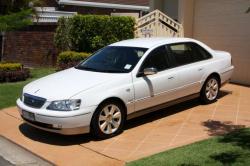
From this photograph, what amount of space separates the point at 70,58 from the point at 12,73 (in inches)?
80.6

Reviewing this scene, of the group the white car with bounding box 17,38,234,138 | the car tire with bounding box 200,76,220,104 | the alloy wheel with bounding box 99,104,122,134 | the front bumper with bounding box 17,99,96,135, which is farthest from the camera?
the car tire with bounding box 200,76,220,104

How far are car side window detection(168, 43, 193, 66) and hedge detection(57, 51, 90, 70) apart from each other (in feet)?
19.3

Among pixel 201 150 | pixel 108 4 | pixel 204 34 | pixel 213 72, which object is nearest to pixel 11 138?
pixel 201 150

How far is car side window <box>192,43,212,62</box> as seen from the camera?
10827mm

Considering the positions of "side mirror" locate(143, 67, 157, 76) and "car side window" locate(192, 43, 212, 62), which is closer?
"side mirror" locate(143, 67, 157, 76)

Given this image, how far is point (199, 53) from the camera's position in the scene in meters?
10.9

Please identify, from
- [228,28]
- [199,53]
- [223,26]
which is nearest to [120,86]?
[199,53]

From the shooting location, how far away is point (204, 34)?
15555 millimetres

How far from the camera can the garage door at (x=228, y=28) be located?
14.0m

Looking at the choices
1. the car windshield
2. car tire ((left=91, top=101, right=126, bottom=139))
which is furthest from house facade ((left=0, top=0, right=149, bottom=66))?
car tire ((left=91, top=101, right=126, bottom=139))

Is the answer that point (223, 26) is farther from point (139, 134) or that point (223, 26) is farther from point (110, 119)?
point (110, 119)

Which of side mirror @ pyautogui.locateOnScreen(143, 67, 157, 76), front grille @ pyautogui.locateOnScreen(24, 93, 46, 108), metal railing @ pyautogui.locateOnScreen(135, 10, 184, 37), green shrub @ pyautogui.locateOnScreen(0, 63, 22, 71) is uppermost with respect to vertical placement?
metal railing @ pyautogui.locateOnScreen(135, 10, 184, 37)

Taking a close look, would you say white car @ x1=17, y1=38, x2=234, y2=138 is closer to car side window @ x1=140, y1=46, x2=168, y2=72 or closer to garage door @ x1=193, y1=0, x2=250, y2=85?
car side window @ x1=140, y1=46, x2=168, y2=72

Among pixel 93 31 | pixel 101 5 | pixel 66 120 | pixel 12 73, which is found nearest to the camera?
pixel 66 120
